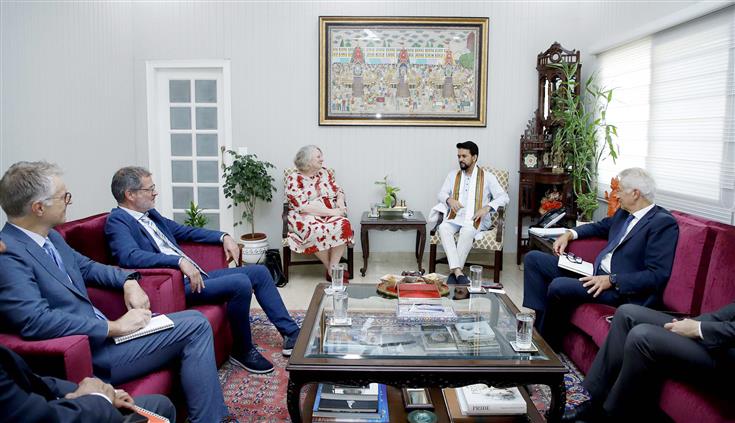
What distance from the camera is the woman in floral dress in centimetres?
489

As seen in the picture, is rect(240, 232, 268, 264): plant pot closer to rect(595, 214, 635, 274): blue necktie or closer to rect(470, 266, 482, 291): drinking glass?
rect(470, 266, 482, 291): drinking glass

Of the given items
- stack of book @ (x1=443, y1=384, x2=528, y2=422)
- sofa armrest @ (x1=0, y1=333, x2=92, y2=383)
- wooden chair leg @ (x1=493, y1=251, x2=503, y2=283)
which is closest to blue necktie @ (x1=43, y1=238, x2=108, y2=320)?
sofa armrest @ (x1=0, y1=333, x2=92, y2=383)

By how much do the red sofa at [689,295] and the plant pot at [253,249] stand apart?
10.1 feet

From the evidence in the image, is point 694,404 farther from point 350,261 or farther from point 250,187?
point 250,187

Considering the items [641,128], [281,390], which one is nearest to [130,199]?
[281,390]

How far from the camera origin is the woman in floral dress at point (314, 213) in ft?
16.1

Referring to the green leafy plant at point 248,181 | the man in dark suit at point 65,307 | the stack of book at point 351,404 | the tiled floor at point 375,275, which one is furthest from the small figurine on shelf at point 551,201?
the man in dark suit at point 65,307

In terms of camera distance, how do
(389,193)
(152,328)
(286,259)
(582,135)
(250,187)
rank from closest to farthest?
(152,328) < (286,259) < (582,135) < (250,187) < (389,193)

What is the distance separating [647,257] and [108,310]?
2616mm

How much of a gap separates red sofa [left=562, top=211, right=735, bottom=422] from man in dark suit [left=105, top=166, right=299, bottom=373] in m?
1.60

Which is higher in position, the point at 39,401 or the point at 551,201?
the point at 551,201

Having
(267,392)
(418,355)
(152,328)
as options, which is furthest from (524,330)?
(152,328)

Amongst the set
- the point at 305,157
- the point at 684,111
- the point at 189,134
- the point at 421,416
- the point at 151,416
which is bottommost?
the point at 421,416

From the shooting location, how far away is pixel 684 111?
404 cm
